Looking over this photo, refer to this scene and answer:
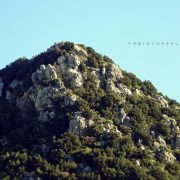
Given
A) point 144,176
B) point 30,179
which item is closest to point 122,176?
point 144,176

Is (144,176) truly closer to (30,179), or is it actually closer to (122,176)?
(122,176)

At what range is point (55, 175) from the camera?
198 m

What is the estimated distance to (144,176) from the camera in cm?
19988

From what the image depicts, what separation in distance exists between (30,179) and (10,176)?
502 cm

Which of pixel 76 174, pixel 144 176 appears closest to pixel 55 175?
pixel 76 174

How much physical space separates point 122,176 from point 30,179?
66.1 feet

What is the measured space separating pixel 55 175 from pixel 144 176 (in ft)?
64.1

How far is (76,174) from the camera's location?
19900 cm

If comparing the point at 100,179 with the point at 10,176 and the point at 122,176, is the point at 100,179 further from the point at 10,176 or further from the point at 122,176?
the point at 10,176

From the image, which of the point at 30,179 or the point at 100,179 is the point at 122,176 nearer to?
the point at 100,179

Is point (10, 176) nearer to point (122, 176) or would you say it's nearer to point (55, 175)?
point (55, 175)

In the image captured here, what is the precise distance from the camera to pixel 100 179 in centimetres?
19700

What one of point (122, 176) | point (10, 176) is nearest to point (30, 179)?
point (10, 176)

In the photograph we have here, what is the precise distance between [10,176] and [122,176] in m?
24.6
